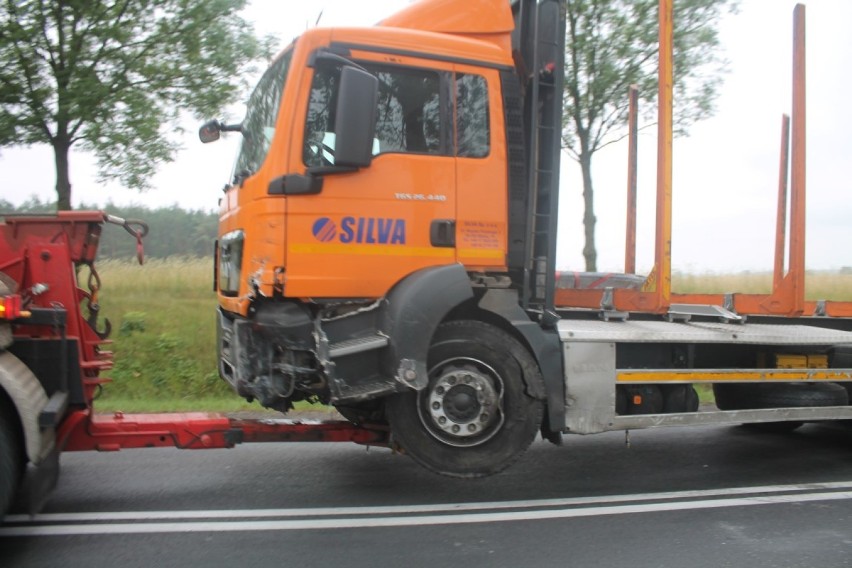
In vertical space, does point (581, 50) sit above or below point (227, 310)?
above

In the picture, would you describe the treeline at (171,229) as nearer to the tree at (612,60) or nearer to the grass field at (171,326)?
the grass field at (171,326)

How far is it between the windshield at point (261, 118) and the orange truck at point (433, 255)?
0.08ft

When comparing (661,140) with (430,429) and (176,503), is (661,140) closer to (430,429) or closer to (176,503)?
(430,429)

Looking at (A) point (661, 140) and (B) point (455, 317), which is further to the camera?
(A) point (661, 140)

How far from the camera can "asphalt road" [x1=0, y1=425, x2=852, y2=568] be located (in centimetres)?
394

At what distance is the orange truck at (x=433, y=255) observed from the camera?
4.36 metres

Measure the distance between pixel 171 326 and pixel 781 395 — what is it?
873 centimetres

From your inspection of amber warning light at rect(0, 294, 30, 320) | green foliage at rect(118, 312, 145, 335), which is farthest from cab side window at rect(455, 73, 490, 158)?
green foliage at rect(118, 312, 145, 335)

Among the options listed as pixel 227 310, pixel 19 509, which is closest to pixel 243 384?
pixel 227 310

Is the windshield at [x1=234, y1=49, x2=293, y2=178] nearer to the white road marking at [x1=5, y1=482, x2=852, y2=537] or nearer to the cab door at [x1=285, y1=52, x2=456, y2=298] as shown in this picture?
the cab door at [x1=285, y1=52, x2=456, y2=298]

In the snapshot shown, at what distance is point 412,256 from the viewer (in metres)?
4.55

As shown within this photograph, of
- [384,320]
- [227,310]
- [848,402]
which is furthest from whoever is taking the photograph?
[848,402]

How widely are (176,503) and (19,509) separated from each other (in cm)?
98

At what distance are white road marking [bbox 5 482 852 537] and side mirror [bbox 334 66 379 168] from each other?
2305 mm
